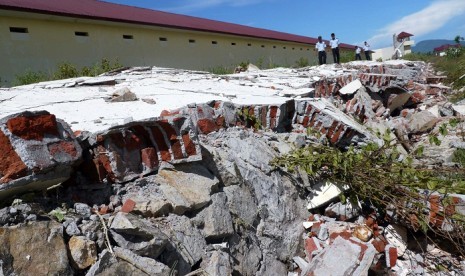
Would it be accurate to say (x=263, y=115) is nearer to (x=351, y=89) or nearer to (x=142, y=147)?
(x=142, y=147)

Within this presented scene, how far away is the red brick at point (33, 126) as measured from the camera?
1.50 m

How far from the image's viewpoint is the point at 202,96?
12.5ft

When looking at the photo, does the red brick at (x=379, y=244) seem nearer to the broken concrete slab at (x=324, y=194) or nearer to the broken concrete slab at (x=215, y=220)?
the broken concrete slab at (x=324, y=194)

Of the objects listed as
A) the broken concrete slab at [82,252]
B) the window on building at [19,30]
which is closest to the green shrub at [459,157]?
the broken concrete slab at [82,252]

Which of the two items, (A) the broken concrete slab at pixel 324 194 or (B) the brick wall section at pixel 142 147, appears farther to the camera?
(A) the broken concrete slab at pixel 324 194

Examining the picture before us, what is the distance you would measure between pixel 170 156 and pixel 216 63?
1141cm

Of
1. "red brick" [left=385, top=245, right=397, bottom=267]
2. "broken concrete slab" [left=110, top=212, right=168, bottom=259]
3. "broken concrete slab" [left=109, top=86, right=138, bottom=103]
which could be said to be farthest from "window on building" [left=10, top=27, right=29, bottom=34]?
"red brick" [left=385, top=245, right=397, bottom=267]

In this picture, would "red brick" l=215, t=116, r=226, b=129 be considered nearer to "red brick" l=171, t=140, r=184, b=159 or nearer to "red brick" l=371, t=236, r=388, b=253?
"red brick" l=171, t=140, r=184, b=159

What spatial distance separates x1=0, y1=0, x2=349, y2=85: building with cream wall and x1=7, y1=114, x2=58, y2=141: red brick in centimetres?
689

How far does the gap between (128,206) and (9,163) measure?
1.87ft

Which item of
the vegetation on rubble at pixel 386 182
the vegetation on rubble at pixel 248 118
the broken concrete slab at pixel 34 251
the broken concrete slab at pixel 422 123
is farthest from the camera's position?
the broken concrete slab at pixel 422 123

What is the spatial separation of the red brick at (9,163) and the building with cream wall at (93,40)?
275 inches

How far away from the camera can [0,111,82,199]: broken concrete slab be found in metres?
1.45

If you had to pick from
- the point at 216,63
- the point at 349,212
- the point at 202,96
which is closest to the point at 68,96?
the point at 202,96
